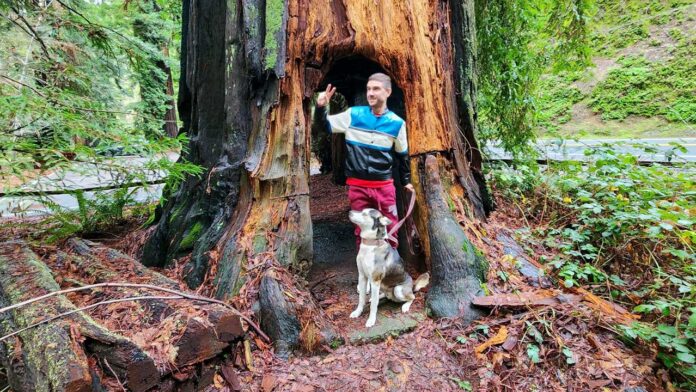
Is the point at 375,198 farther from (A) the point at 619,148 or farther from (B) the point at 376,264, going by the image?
(A) the point at 619,148

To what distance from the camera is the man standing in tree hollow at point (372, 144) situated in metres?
3.95

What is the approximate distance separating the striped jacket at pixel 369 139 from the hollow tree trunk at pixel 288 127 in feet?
1.06

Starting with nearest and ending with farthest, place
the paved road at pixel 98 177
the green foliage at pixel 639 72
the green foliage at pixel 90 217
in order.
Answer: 1. the paved road at pixel 98 177
2. the green foliage at pixel 90 217
3. the green foliage at pixel 639 72

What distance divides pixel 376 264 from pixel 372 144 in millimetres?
1314

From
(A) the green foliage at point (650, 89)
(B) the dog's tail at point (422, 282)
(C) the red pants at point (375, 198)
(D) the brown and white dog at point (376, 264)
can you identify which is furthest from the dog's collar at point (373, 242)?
(A) the green foliage at point (650, 89)

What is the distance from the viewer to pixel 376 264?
3385 mm

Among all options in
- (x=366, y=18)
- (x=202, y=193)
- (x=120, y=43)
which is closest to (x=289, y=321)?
(x=202, y=193)

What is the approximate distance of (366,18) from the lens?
4.14m

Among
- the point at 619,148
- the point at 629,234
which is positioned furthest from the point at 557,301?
the point at 619,148

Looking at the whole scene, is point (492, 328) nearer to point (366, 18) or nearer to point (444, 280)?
point (444, 280)

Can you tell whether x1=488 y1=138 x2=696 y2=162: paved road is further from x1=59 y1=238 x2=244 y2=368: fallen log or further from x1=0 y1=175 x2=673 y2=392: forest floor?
x1=59 y1=238 x2=244 y2=368: fallen log

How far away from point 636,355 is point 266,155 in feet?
11.5

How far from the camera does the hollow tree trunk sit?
3641 millimetres

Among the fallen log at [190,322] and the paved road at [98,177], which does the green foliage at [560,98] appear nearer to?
the paved road at [98,177]
